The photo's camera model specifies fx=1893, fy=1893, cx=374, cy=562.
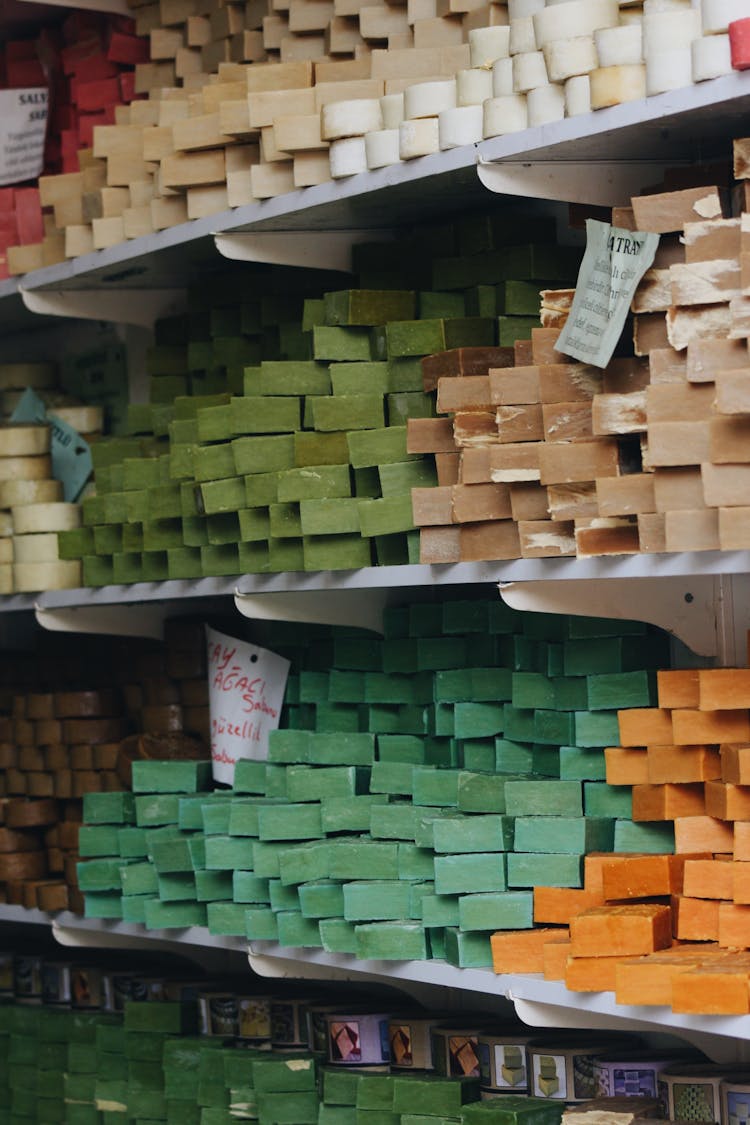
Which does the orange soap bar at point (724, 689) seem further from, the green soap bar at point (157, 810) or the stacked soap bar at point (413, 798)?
Answer: the green soap bar at point (157, 810)

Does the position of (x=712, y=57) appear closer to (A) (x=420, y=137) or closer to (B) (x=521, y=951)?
(A) (x=420, y=137)

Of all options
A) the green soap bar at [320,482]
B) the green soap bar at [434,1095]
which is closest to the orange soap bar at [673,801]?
the green soap bar at [434,1095]

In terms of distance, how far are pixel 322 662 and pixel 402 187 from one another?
1.17 meters

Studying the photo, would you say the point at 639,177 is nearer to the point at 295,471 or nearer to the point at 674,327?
the point at 674,327

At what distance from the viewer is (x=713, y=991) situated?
297 cm

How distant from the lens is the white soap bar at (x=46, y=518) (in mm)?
4797

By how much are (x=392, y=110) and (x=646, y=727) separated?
1.28m

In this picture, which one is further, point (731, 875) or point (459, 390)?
point (459, 390)

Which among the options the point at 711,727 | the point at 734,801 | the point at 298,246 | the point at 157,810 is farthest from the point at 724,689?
the point at 157,810

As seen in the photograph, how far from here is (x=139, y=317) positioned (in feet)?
16.3

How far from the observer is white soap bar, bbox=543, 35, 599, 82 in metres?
3.20

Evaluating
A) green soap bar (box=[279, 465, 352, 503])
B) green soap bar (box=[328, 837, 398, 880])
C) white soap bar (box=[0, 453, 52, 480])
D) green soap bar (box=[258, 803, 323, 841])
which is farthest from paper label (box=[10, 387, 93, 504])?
green soap bar (box=[328, 837, 398, 880])

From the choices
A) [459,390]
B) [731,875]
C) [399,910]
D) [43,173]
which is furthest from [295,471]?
[43,173]

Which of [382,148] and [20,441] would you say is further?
[20,441]
